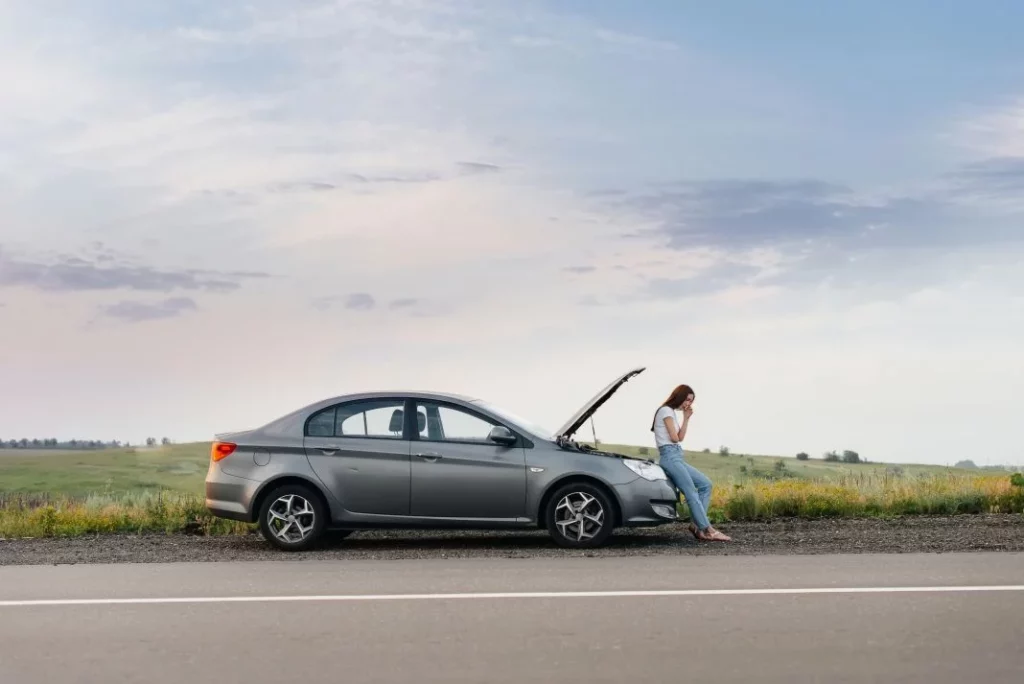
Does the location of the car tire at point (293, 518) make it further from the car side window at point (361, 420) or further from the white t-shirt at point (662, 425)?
the white t-shirt at point (662, 425)

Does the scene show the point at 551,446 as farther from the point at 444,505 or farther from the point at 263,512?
the point at 263,512

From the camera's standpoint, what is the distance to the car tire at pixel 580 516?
14.5 metres

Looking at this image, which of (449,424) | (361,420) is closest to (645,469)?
(449,424)

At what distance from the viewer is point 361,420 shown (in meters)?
15.2

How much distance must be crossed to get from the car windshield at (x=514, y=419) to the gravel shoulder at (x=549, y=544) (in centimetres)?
123

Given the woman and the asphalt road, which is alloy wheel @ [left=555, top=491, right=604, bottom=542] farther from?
the woman

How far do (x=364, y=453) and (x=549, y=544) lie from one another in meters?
2.29

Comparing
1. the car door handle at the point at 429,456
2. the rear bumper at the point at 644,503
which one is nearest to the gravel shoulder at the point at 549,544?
the rear bumper at the point at 644,503

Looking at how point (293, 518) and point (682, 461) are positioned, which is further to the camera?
point (682, 461)

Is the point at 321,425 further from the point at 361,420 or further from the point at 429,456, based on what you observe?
the point at 429,456

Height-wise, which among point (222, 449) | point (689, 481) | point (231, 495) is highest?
point (222, 449)

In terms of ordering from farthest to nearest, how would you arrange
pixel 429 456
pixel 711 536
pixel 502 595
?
pixel 711 536 → pixel 429 456 → pixel 502 595

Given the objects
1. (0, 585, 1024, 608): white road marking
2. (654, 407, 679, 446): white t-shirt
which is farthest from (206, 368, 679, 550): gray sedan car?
(0, 585, 1024, 608): white road marking

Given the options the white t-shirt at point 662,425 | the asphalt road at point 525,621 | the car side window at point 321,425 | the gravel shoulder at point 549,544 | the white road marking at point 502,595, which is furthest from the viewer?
the white t-shirt at point 662,425
